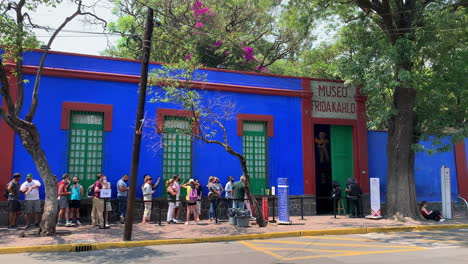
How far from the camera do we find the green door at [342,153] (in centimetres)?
1809

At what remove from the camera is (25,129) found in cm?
1107

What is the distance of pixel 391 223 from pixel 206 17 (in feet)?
55.5

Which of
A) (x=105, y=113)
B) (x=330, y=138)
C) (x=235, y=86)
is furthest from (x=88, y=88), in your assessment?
(x=330, y=138)

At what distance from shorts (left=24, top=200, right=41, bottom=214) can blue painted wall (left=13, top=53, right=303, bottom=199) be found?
0.73m

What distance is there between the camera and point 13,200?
12.3 m

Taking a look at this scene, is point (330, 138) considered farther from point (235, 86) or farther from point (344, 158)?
point (235, 86)

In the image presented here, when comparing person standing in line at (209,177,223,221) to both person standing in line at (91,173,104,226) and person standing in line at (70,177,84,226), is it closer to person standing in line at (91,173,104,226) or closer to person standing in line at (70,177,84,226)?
person standing in line at (91,173,104,226)

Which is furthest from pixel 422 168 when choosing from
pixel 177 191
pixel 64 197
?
pixel 64 197

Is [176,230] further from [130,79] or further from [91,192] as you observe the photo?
[130,79]

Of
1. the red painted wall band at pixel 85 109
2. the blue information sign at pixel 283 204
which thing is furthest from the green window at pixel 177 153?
the blue information sign at pixel 283 204

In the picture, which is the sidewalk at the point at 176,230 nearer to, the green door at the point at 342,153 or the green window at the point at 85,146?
the green window at the point at 85,146

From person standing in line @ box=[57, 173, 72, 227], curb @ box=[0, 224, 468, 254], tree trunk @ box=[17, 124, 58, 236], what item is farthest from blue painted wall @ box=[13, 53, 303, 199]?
curb @ box=[0, 224, 468, 254]

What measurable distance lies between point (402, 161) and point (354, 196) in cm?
229

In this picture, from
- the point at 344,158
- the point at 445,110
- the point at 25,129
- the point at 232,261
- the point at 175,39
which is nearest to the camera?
the point at 232,261
